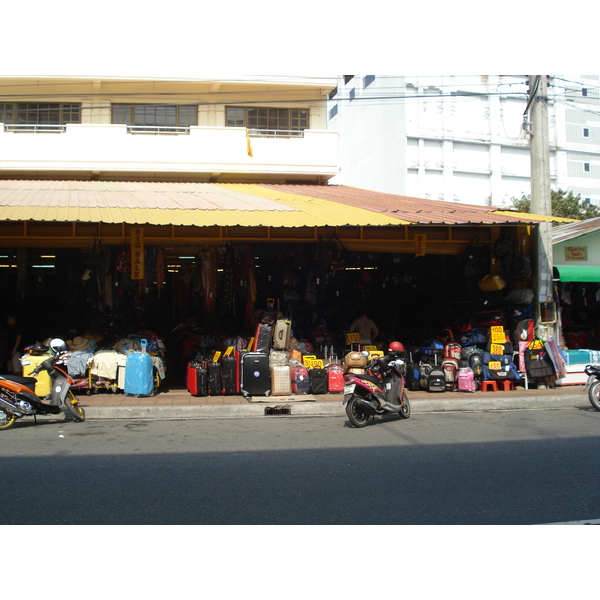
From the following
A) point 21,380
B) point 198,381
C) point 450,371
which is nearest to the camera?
point 21,380

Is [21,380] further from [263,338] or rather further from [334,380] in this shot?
[334,380]

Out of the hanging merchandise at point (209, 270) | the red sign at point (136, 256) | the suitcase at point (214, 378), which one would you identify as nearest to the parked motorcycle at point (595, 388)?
the suitcase at point (214, 378)

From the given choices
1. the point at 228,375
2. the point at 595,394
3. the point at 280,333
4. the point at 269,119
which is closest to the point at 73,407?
the point at 228,375

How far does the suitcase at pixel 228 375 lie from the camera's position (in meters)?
12.3

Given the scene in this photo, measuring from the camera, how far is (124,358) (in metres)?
12.2

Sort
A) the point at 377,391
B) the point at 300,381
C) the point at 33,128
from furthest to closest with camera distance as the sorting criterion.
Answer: the point at 33,128 < the point at 300,381 < the point at 377,391

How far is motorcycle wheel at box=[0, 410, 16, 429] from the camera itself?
9.04 meters

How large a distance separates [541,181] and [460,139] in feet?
99.6

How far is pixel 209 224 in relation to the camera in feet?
36.0

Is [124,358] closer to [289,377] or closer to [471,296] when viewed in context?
[289,377]

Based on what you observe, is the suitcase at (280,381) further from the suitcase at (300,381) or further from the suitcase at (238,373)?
the suitcase at (238,373)

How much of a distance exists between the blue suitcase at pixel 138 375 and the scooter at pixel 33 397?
5.48 feet

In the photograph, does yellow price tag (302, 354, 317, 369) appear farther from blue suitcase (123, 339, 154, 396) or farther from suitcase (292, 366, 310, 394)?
blue suitcase (123, 339, 154, 396)

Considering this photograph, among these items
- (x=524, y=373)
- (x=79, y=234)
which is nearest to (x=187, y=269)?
(x=79, y=234)
